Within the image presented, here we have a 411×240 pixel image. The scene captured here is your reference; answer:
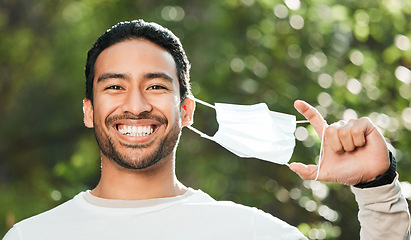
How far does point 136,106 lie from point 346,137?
2.78 feet

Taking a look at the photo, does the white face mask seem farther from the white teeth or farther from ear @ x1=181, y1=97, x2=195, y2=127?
the white teeth

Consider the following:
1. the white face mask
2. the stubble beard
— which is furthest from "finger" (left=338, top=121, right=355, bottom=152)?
the stubble beard

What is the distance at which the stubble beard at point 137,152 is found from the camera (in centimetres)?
331

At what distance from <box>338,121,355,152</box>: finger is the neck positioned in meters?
0.75

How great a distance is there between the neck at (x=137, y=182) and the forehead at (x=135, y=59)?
Answer: 14.3 inches

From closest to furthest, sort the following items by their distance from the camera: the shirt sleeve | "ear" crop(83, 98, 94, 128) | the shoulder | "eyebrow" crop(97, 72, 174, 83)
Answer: the shirt sleeve → the shoulder → "eyebrow" crop(97, 72, 174, 83) → "ear" crop(83, 98, 94, 128)

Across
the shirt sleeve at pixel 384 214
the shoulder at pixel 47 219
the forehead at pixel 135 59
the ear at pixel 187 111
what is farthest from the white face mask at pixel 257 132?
the shoulder at pixel 47 219

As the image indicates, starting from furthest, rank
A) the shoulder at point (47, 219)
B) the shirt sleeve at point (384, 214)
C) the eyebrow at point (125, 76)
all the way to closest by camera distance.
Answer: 1. the eyebrow at point (125, 76)
2. the shoulder at point (47, 219)
3. the shirt sleeve at point (384, 214)

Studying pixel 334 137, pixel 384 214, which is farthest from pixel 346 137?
pixel 384 214

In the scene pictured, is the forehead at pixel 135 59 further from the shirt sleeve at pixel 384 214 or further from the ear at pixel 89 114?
the shirt sleeve at pixel 384 214

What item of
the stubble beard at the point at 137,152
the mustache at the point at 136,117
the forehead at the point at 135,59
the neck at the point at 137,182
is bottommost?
the neck at the point at 137,182

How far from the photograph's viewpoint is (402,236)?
9.80 feet

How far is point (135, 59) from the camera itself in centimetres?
341

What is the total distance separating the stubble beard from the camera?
10.9 ft
